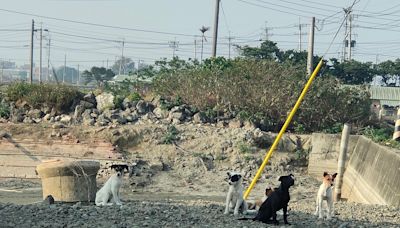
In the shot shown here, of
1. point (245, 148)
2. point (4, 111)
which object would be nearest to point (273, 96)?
point (245, 148)

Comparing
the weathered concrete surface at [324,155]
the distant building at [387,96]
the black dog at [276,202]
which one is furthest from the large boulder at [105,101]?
the distant building at [387,96]

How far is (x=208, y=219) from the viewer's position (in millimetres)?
12312

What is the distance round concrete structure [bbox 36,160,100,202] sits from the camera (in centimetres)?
1641

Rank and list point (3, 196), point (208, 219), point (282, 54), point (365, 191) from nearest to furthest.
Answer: point (208, 219)
point (365, 191)
point (3, 196)
point (282, 54)

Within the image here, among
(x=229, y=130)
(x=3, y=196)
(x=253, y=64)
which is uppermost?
(x=253, y=64)

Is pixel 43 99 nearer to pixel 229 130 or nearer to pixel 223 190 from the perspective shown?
pixel 229 130

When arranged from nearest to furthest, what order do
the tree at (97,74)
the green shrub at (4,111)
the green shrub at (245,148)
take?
the green shrub at (245,148)
the green shrub at (4,111)
the tree at (97,74)

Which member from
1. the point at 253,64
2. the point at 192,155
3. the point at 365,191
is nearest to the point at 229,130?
the point at 192,155

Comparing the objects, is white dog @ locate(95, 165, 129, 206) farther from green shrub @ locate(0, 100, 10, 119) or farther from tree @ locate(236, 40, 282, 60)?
tree @ locate(236, 40, 282, 60)

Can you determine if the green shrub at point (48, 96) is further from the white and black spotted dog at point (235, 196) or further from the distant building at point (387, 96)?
the distant building at point (387, 96)

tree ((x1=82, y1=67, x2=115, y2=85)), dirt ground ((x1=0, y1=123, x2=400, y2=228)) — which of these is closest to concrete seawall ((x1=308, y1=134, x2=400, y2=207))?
dirt ground ((x1=0, y1=123, x2=400, y2=228))

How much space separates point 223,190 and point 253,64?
869cm

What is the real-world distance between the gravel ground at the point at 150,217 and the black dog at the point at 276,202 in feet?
0.64

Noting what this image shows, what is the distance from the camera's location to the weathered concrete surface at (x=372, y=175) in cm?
1694
